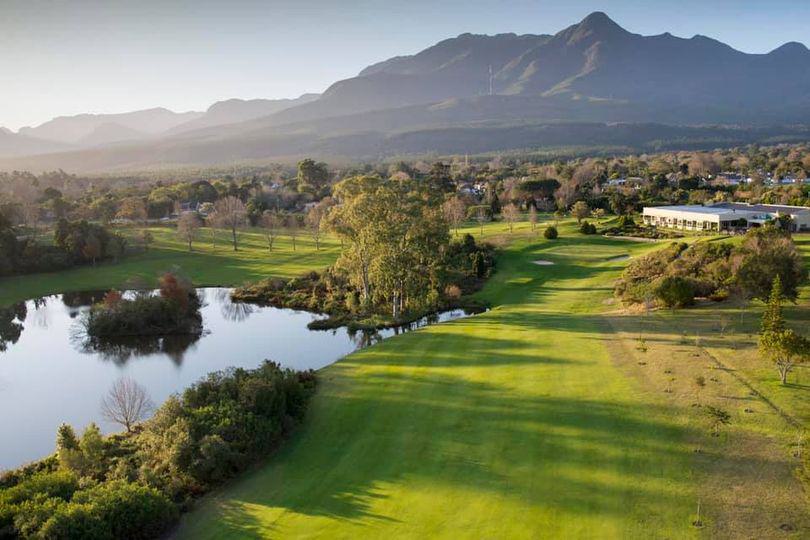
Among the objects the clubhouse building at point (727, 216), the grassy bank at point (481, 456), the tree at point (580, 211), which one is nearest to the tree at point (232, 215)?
the tree at point (580, 211)

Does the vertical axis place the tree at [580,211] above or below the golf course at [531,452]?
above

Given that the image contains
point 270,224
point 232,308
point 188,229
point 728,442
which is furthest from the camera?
point 270,224

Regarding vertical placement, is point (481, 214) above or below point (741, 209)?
below

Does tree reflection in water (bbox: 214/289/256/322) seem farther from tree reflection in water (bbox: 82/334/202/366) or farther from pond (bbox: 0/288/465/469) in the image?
tree reflection in water (bbox: 82/334/202/366)

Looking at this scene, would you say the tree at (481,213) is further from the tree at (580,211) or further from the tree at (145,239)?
the tree at (145,239)

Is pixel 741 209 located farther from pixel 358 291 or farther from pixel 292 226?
pixel 292 226

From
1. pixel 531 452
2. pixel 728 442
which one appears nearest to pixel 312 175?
pixel 531 452

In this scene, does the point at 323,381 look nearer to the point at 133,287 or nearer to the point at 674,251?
the point at 674,251
